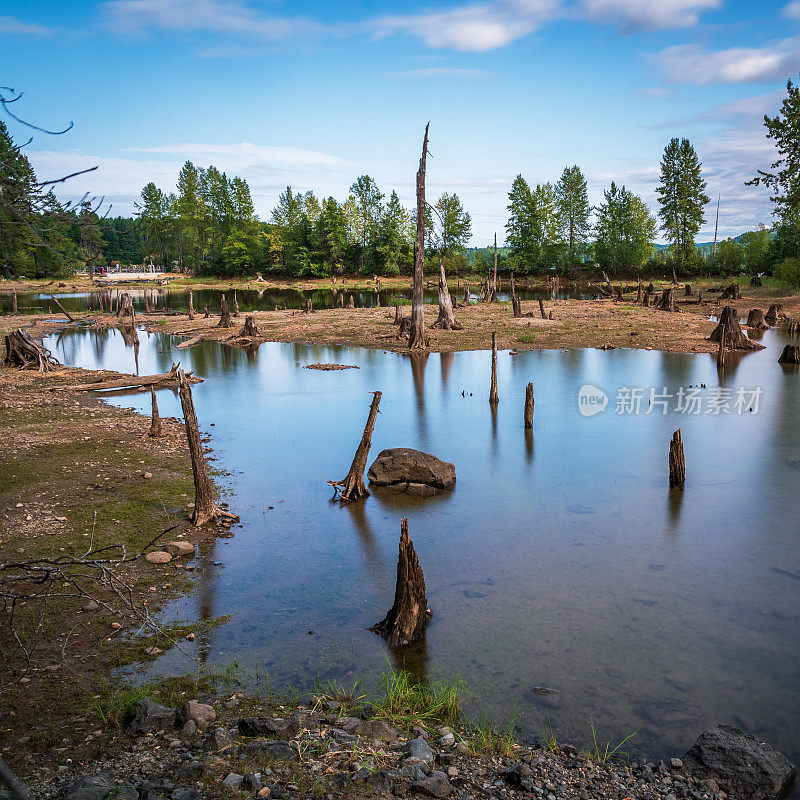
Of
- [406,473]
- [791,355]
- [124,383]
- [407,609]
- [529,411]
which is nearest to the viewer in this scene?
[407,609]

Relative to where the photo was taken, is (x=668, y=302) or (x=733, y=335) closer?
(x=733, y=335)

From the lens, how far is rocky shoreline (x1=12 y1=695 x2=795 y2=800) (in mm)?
7285

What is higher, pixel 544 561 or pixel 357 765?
pixel 357 765

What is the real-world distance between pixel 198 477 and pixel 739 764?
11500 mm

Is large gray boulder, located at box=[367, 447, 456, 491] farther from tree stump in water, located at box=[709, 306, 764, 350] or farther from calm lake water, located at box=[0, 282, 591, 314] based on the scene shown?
calm lake water, located at box=[0, 282, 591, 314]

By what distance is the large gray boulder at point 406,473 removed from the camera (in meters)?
19.4

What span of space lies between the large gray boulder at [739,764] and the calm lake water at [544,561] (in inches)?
22.8

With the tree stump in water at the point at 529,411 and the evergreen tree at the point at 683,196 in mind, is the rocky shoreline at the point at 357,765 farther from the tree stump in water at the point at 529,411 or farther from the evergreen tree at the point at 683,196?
the evergreen tree at the point at 683,196

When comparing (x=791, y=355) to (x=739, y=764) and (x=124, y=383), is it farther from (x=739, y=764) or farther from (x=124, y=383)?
(x=739, y=764)

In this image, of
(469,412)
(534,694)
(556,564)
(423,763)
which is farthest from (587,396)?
(423,763)

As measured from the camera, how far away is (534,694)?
33.4 ft

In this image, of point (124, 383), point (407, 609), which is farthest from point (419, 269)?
point (407, 609)

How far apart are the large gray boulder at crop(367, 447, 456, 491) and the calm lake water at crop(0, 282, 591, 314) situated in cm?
5286

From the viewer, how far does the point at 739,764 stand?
26.9 ft
